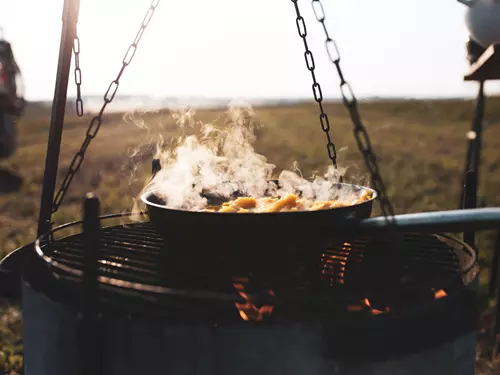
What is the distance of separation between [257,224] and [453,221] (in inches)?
30.3

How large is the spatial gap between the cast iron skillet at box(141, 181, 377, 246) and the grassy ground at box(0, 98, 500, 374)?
1089 millimetres

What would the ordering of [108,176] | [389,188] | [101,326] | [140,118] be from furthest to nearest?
[108,176] < [389,188] < [140,118] < [101,326]

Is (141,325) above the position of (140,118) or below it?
below

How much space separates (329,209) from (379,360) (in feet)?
2.06

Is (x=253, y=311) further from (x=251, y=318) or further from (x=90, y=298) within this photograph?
(x=90, y=298)

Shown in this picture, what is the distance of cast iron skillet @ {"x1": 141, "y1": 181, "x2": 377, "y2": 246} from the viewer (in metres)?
2.07

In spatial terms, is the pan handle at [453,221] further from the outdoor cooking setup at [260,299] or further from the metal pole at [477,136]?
the metal pole at [477,136]

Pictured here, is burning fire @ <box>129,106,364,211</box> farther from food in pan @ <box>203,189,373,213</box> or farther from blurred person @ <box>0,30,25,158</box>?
blurred person @ <box>0,30,25,158</box>

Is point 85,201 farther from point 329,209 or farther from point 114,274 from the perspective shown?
point 329,209

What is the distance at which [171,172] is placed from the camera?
3.25 metres

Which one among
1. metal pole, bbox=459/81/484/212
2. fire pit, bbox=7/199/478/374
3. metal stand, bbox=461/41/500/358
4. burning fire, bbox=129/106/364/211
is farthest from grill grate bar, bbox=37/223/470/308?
metal pole, bbox=459/81/484/212

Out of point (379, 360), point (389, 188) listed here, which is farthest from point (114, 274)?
point (389, 188)

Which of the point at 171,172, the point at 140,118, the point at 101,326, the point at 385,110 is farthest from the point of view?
the point at 385,110

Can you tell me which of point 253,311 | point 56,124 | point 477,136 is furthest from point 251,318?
point 477,136
